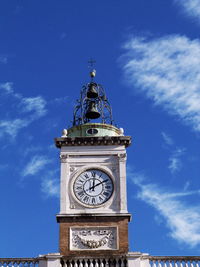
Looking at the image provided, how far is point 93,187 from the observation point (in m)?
34.4

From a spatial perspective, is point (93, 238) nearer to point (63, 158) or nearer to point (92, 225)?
point (92, 225)

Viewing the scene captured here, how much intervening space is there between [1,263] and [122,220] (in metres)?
5.51

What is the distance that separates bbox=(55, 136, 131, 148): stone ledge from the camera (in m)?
35.1

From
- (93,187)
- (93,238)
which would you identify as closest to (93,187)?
(93,187)

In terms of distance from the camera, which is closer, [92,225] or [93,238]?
[93,238]

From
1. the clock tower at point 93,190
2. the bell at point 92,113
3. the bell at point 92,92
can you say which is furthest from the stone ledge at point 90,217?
the bell at point 92,92

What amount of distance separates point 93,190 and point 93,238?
2394mm

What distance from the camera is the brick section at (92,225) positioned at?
32.6 meters

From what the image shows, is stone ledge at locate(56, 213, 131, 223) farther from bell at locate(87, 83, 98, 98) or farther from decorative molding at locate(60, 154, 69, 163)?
bell at locate(87, 83, 98, 98)

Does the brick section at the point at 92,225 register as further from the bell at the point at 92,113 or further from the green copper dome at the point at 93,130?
the bell at the point at 92,113

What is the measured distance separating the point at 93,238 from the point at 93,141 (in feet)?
15.5

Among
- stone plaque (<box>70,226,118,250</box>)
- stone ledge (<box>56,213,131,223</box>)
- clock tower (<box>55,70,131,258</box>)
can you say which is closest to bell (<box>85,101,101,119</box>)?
clock tower (<box>55,70,131,258</box>)

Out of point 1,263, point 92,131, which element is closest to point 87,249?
point 1,263

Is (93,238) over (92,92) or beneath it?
beneath
